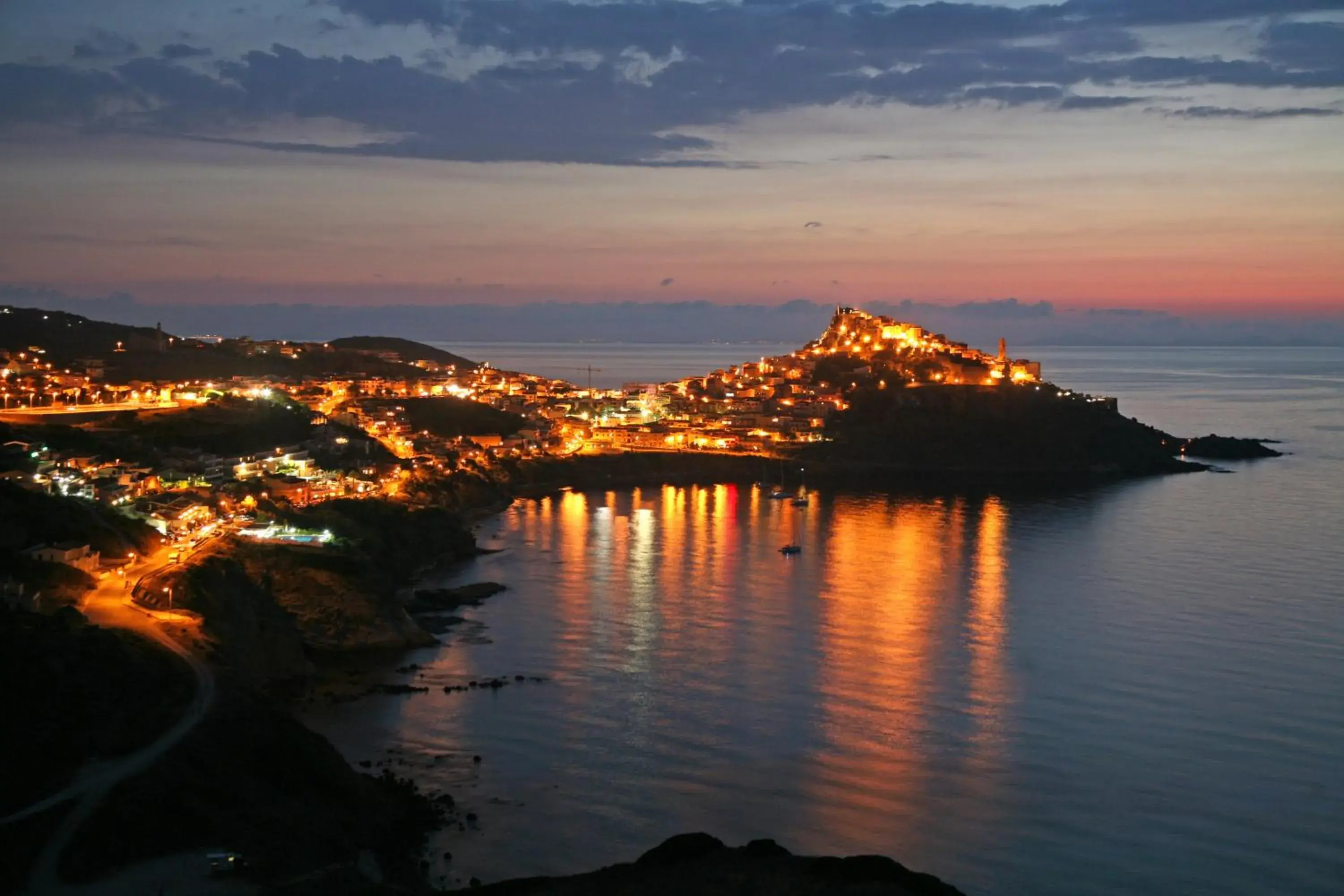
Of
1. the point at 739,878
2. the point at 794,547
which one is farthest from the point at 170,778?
the point at 794,547

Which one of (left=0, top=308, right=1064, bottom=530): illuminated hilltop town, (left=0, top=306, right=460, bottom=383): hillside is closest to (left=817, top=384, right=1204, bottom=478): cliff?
(left=0, top=308, right=1064, bottom=530): illuminated hilltop town

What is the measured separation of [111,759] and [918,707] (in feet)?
32.8

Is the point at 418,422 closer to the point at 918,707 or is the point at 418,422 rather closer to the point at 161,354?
the point at 161,354

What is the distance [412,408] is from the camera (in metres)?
55.9

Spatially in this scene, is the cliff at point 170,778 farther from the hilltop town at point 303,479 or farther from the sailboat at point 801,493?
the sailboat at point 801,493

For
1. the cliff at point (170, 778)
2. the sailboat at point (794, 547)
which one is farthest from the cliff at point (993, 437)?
the cliff at point (170, 778)

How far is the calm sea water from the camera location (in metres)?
12.4

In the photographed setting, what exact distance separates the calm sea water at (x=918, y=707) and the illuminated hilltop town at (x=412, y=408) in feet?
20.3

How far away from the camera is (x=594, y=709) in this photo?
54.3 feet

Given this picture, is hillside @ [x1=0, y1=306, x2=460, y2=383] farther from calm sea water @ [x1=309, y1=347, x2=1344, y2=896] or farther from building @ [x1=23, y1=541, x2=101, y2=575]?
building @ [x1=23, y1=541, x2=101, y2=575]

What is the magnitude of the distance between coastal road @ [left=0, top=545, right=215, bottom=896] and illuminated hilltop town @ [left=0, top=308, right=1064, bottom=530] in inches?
287

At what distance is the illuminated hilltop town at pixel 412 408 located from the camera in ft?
93.0

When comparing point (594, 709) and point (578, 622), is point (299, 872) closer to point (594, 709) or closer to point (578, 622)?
point (594, 709)

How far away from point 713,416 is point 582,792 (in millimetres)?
46961
